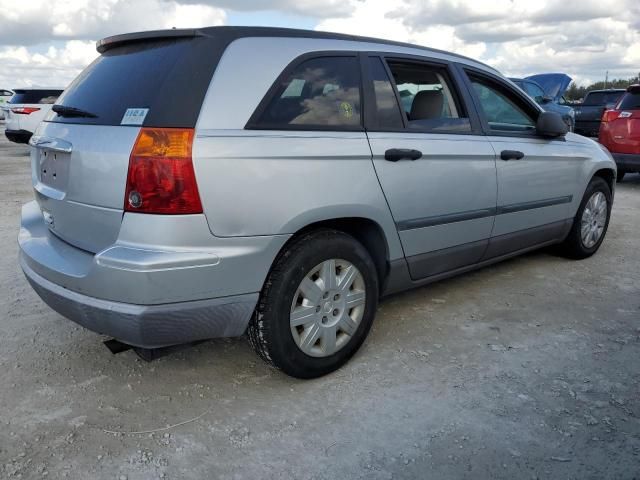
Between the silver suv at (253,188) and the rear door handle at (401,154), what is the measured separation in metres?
0.01

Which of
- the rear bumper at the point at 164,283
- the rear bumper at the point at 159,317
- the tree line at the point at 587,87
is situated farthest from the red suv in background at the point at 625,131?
the tree line at the point at 587,87

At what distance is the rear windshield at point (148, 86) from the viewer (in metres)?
2.43

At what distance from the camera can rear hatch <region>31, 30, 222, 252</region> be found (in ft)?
8.00

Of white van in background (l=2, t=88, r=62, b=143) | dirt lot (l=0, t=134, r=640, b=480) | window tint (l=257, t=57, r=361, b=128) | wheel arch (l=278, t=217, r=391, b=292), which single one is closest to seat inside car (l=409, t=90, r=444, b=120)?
window tint (l=257, t=57, r=361, b=128)

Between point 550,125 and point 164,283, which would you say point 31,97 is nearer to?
point 550,125

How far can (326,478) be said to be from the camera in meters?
2.24

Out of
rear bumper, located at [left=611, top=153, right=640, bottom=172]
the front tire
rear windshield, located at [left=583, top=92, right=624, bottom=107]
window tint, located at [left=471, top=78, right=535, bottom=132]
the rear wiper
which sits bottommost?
the front tire

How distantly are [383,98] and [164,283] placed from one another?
1587 mm

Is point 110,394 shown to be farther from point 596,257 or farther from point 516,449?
point 596,257

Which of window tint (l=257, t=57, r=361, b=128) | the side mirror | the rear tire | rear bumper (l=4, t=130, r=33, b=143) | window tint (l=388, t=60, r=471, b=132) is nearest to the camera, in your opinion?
window tint (l=257, t=57, r=361, b=128)

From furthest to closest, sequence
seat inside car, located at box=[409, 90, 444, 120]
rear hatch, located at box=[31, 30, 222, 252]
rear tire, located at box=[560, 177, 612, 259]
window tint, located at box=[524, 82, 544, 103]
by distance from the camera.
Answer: window tint, located at box=[524, 82, 544, 103] < rear tire, located at box=[560, 177, 612, 259] < seat inside car, located at box=[409, 90, 444, 120] < rear hatch, located at box=[31, 30, 222, 252]

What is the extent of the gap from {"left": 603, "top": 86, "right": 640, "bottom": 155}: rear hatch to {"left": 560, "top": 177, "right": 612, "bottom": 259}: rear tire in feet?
13.2

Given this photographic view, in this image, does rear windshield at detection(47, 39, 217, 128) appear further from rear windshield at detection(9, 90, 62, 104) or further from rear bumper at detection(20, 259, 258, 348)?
rear windshield at detection(9, 90, 62, 104)

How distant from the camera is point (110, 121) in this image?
8.50 ft
